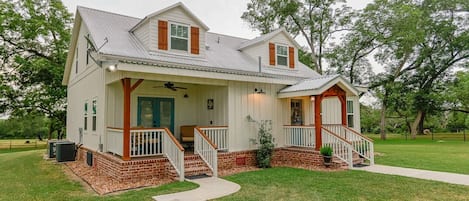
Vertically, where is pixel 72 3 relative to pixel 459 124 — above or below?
above

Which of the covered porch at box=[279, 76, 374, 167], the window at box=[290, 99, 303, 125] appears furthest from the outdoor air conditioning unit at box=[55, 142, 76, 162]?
the window at box=[290, 99, 303, 125]

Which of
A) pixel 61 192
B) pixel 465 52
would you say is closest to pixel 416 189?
pixel 61 192

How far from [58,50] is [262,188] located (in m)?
20.3

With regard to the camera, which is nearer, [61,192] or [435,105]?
[61,192]

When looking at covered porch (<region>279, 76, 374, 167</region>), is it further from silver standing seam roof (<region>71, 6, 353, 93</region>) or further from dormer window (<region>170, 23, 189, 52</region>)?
dormer window (<region>170, 23, 189, 52</region>)

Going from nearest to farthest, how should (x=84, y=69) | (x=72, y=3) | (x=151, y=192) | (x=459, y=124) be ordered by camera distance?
1. (x=151, y=192)
2. (x=84, y=69)
3. (x=72, y=3)
4. (x=459, y=124)

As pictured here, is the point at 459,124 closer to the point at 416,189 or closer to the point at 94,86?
the point at 416,189

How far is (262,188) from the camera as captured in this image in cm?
666

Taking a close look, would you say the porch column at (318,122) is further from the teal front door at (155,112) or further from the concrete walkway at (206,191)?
the teal front door at (155,112)

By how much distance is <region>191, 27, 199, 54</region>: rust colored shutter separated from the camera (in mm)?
10530

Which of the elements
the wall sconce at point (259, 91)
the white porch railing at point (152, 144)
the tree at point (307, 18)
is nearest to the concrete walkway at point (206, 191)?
the white porch railing at point (152, 144)

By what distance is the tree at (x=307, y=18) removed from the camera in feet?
77.9

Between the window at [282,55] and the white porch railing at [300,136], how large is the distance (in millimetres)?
3505

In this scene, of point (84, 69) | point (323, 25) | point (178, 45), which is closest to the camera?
point (178, 45)
